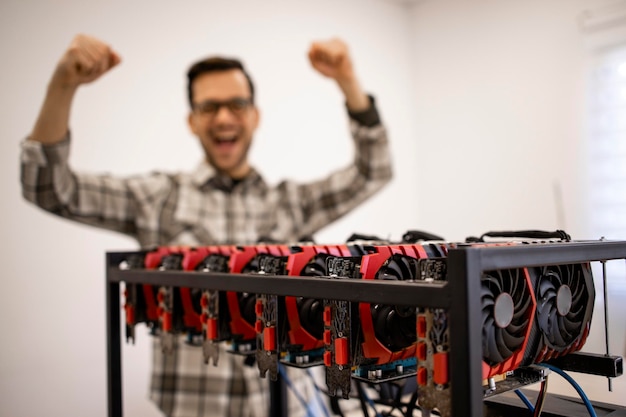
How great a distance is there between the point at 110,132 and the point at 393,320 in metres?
1.80

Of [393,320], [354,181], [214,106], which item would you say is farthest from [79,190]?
[393,320]

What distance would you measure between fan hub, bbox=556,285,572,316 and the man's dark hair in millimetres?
1964

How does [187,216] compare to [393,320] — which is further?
[187,216]

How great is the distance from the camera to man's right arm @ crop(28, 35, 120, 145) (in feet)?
7.53

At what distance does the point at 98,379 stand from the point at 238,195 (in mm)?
1001

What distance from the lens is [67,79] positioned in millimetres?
2377

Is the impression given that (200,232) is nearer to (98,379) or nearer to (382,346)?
(98,379)

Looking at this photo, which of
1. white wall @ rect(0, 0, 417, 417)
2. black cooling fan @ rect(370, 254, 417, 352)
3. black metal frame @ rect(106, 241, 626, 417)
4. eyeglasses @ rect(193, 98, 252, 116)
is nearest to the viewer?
black metal frame @ rect(106, 241, 626, 417)

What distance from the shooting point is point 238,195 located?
2.76m

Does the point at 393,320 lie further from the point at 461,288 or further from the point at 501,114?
the point at 501,114

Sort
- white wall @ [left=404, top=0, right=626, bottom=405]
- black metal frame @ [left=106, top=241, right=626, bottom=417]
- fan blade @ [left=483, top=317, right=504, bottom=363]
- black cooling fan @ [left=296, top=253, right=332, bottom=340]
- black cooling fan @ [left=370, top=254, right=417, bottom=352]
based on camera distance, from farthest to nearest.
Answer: white wall @ [left=404, top=0, right=626, bottom=405] < black cooling fan @ [left=296, top=253, right=332, bottom=340] < black cooling fan @ [left=370, top=254, right=417, bottom=352] < fan blade @ [left=483, top=317, right=504, bottom=363] < black metal frame @ [left=106, top=241, right=626, bottom=417]

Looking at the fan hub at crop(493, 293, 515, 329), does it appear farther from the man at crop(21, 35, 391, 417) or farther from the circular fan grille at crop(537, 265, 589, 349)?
the man at crop(21, 35, 391, 417)

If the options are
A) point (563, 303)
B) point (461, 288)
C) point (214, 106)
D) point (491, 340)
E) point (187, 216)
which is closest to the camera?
point (461, 288)

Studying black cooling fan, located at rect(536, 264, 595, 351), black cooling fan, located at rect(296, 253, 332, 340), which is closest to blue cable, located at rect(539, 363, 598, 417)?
black cooling fan, located at rect(536, 264, 595, 351)
